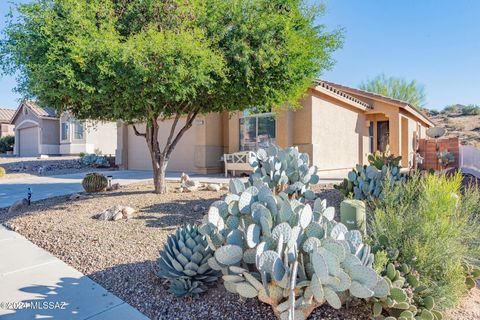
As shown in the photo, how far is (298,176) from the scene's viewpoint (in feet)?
19.2

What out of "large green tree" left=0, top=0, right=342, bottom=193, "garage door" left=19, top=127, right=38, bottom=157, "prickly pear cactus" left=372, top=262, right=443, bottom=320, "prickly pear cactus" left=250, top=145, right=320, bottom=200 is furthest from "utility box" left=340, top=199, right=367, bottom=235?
"garage door" left=19, top=127, right=38, bottom=157

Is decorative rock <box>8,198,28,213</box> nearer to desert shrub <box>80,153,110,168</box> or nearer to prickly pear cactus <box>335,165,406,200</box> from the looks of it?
prickly pear cactus <box>335,165,406,200</box>

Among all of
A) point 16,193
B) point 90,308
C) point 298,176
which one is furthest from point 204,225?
point 16,193

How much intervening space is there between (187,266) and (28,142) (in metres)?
36.5

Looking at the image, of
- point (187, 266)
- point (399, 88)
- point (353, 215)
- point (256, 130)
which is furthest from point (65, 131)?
point (399, 88)

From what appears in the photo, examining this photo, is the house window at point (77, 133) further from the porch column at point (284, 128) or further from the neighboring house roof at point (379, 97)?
the neighboring house roof at point (379, 97)

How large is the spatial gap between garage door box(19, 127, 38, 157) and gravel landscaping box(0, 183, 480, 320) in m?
26.8

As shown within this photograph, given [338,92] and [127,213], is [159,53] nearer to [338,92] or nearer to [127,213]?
[127,213]

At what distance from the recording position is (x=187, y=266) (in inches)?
123

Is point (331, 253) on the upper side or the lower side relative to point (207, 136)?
lower

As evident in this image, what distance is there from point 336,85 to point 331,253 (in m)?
16.8

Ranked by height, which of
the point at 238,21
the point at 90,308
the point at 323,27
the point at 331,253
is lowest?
the point at 90,308

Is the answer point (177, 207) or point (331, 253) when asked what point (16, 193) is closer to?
point (177, 207)

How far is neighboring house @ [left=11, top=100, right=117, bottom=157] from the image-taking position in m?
28.5
